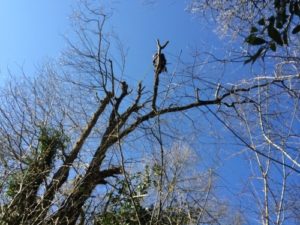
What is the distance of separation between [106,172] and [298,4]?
751cm

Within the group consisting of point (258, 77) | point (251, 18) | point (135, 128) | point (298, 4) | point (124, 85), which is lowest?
point (298, 4)

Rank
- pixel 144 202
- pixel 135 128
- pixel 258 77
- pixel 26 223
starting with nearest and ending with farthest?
pixel 258 77, pixel 26 223, pixel 144 202, pixel 135 128

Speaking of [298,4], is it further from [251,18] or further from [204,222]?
[204,222]

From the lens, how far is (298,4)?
7.75 feet

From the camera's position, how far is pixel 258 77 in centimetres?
336

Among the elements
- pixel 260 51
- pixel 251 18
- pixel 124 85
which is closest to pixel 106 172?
pixel 124 85

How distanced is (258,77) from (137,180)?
21.8 feet

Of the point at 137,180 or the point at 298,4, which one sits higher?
the point at 137,180

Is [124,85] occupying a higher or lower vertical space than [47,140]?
higher

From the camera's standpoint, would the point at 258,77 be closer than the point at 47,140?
Yes

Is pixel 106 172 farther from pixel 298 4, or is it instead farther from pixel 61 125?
pixel 298 4

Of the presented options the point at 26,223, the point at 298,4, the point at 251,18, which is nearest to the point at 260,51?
the point at 298,4

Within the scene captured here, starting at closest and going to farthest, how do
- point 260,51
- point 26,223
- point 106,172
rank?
point 260,51, point 26,223, point 106,172

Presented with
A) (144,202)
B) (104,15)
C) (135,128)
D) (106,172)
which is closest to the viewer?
(104,15)
